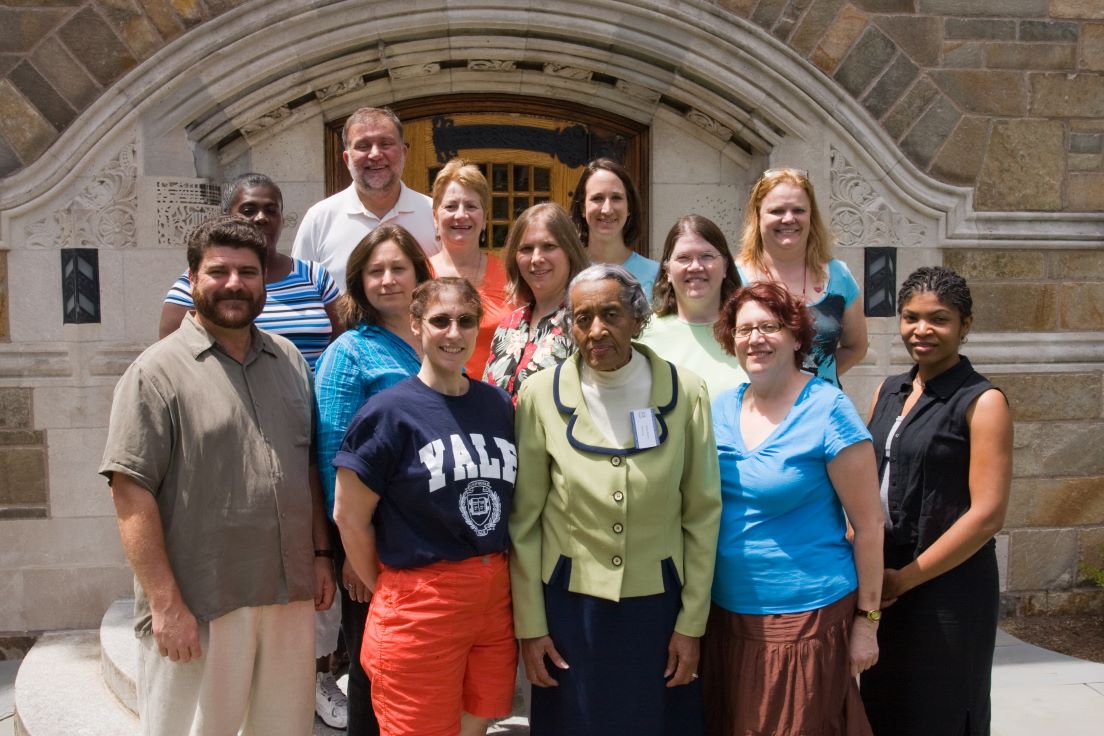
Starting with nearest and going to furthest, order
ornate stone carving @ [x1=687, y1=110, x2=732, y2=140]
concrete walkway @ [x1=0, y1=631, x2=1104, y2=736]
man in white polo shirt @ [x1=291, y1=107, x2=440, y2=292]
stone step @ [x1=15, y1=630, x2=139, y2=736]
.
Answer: man in white polo shirt @ [x1=291, y1=107, x2=440, y2=292] → stone step @ [x1=15, y1=630, x2=139, y2=736] → concrete walkway @ [x1=0, y1=631, x2=1104, y2=736] → ornate stone carving @ [x1=687, y1=110, x2=732, y2=140]

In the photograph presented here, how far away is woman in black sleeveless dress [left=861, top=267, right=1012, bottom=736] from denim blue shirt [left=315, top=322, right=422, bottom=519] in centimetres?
128

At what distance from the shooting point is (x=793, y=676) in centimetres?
214

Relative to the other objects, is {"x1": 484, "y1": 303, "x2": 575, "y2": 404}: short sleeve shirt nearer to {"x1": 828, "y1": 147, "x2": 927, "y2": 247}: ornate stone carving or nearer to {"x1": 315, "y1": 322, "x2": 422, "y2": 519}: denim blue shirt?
{"x1": 315, "y1": 322, "x2": 422, "y2": 519}: denim blue shirt

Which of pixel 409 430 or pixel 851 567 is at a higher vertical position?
pixel 409 430

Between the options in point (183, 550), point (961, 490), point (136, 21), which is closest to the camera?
point (183, 550)

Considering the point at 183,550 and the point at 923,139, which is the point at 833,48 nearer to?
the point at 923,139

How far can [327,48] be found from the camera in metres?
4.19

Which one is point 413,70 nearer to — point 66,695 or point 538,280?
point 538,280

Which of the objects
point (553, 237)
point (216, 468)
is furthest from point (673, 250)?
point (216, 468)

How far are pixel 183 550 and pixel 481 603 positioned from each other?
673mm

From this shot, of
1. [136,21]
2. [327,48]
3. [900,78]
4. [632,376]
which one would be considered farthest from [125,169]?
[900,78]

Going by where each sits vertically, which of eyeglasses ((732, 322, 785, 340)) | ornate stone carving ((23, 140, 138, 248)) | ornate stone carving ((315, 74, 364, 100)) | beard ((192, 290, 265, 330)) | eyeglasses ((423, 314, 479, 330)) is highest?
ornate stone carving ((315, 74, 364, 100))

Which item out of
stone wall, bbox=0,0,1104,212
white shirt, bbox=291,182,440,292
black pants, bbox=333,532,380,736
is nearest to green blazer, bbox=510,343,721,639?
black pants, bbox=333,532,380,736

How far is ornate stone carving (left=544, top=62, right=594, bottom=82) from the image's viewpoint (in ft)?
14.9
